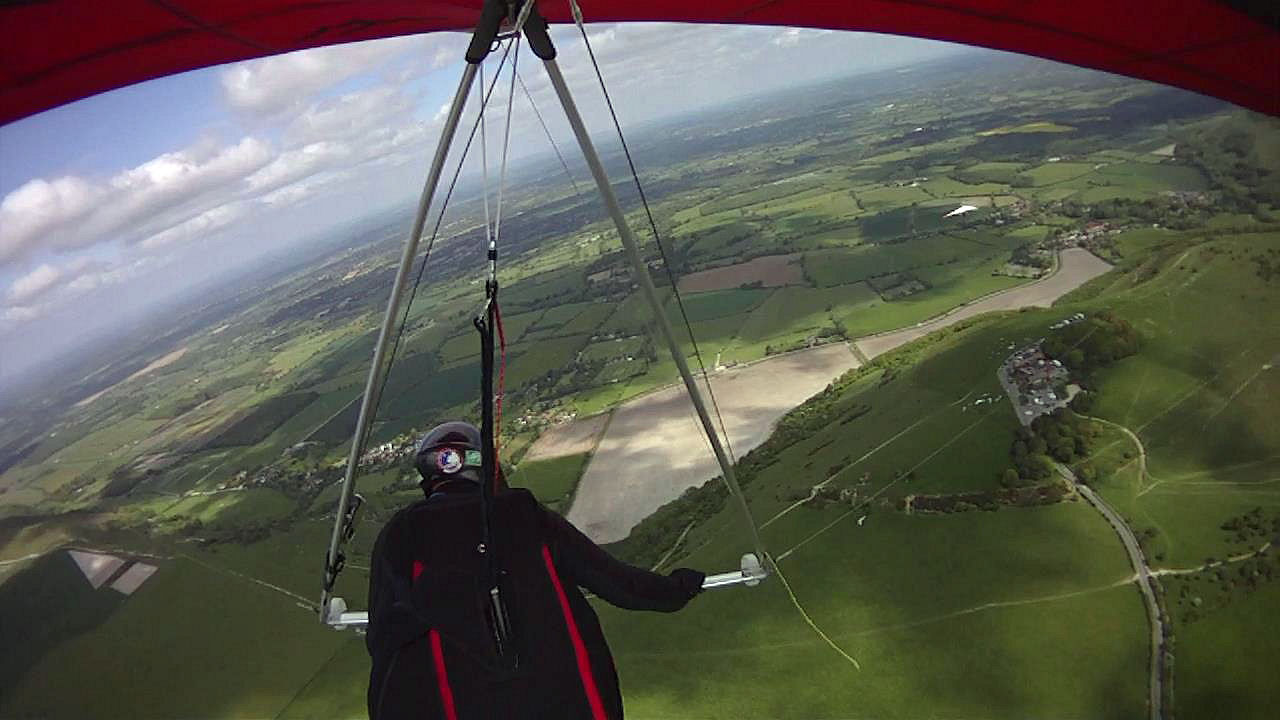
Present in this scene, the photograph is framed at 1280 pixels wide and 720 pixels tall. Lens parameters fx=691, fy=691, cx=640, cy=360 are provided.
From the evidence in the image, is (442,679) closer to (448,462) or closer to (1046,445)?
(448,462)

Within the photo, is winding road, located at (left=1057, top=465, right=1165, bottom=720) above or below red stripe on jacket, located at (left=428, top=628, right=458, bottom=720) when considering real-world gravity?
below

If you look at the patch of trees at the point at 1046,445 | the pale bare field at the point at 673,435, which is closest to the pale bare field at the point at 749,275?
the pale bare field at the point at 673,435

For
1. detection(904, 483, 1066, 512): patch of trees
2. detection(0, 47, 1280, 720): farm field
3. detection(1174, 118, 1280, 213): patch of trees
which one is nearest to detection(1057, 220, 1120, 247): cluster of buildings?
detection(0, 47, 1280, 720): farm field

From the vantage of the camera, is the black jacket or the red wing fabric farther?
the red wing fabric

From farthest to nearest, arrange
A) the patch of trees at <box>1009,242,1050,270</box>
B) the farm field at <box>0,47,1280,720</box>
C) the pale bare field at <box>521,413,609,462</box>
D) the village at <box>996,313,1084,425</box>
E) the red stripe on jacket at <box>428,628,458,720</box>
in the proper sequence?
1. the patch of trees at <box>1009,242,1050,270</box>
2. the village at <box>996,313,1084,425</box>
3. the pale bare field at <box>521,413,609,462</box>
4. the farm field at <box>0,47,1280,720</box>
5. the red stripe on jacket at <box>428,628,458,720</box>

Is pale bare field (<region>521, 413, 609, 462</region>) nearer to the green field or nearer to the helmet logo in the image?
the green field

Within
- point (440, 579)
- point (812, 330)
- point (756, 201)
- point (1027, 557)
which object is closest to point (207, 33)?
point (440, 579)
